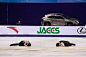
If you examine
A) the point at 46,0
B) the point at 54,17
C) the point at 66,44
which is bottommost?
the point at 66,44

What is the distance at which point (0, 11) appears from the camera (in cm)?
3103

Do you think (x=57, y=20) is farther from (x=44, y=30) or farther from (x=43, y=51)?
(x=43, y=51)

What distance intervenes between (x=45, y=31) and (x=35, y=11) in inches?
645

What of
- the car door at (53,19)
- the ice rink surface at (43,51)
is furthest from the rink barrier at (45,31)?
the car door at (53,19)

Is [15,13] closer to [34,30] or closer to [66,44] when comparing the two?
[34,30]

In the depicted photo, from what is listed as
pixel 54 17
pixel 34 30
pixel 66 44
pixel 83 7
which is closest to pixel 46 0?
pixel 54 17

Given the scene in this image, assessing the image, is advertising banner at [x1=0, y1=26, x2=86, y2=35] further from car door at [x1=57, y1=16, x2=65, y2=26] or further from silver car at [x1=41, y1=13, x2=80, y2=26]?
→ car door at [x1=57, y1=16, x2=65, y2=26]

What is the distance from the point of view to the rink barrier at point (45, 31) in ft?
49.8

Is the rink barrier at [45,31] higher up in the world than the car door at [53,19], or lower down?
lower down

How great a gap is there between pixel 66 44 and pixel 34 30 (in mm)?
4994

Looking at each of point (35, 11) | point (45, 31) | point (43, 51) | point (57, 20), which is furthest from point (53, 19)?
point (43, 51)

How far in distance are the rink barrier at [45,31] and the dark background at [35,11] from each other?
15713 mm

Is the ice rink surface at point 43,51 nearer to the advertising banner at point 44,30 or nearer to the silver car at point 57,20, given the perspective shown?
the advertising banner at point 44,30

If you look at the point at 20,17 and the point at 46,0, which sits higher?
the point at 46,0
